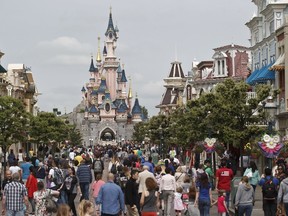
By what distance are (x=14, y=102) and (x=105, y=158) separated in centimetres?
1854

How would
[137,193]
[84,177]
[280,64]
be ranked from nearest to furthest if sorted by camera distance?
[137,193] < [84,177] < [280,64]

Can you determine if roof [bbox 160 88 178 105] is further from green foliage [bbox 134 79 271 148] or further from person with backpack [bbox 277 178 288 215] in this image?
person with backpack [bbox 277 178 288 215]

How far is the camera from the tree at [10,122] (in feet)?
160

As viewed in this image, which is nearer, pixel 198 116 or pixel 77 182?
pixel 77 182

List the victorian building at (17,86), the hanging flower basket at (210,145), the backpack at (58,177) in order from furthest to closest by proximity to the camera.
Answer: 1. the victorian building at (17,86)
2. the hanging flower basket at (210,145)
3. the backpack at (58,177)

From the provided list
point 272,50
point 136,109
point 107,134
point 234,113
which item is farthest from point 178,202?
point 107,134

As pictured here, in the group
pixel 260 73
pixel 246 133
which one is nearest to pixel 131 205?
pixel 246 133

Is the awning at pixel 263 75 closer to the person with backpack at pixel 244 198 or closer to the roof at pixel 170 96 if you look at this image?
the person with backpack at pixel 244 198

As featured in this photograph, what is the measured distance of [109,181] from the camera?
1684cm

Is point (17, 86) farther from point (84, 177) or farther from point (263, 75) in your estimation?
point (84, 177)

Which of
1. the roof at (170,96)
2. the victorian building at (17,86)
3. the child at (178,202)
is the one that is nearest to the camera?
the child at (178,202)

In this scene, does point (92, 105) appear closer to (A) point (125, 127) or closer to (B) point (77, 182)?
(A) point (125, 127)

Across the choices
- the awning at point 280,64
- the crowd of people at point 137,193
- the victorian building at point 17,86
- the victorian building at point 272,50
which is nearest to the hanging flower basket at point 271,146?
the crowd of people at point 137,193

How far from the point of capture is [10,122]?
163 ft
